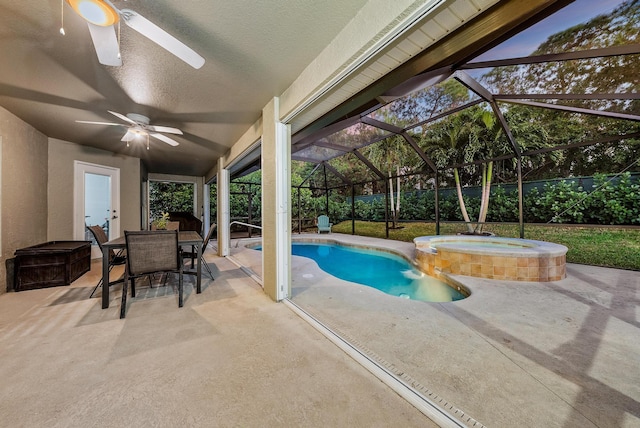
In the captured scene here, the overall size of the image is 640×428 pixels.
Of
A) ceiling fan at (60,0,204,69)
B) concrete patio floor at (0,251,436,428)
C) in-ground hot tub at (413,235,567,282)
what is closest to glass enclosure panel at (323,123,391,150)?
in-ground hot tub at (413,235,567,282)

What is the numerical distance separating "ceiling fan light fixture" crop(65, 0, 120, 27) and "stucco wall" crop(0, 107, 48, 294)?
334 centimetres

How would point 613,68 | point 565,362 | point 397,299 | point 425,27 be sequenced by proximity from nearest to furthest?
point 425,27 < point 565,362 < point 397,299 < point 613,68

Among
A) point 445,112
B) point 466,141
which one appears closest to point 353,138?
point 445,112

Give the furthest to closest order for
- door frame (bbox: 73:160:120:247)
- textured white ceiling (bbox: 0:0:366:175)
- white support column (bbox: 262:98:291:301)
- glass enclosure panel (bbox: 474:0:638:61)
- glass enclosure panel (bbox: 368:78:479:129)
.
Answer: door frame (bbox: 73:160:120:247) → glass enclosure panel (bbox: 368:78:479:129) → glass enclosure panel (bbox: 474:0:638:61) → white support column (bbox: 262:98:291:301) → textured white ceiling (bbox: 0:0:366:175)

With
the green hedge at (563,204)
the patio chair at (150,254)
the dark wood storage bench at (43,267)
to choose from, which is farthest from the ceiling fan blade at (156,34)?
the green hedge at (563,204)

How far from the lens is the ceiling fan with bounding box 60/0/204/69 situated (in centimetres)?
129

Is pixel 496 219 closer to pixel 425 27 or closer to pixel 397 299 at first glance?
pixel 397 299

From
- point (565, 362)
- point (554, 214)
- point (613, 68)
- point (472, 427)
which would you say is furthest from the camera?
point (554, 214)

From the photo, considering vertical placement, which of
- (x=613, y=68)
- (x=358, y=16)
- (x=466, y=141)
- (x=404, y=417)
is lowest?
(x=404, y=417)

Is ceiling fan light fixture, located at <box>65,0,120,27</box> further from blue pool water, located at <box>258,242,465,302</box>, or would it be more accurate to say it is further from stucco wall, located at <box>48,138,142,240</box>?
stucco wall, located at <box>48,138,142,240</box>

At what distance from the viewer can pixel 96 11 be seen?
52.1 inches

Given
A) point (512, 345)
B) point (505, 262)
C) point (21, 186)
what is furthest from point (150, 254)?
point (505, 262)

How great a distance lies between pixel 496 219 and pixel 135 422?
8.95m

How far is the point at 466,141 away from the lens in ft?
A: 21.4
